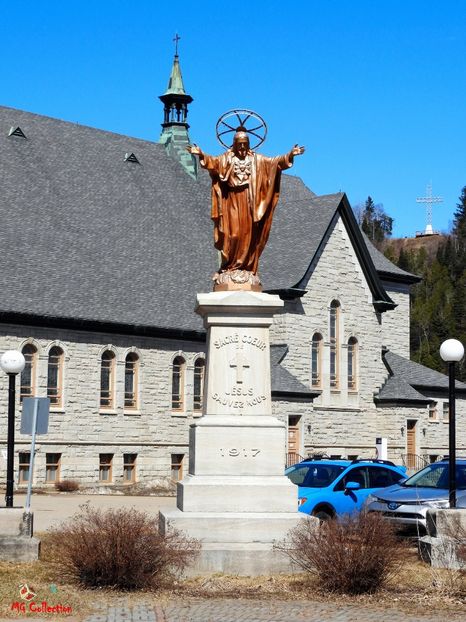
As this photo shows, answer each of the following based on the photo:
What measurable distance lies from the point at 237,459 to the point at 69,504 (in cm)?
1441

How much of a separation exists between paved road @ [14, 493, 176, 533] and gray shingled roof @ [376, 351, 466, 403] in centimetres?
1474

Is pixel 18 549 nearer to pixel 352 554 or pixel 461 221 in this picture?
pixel 352 554

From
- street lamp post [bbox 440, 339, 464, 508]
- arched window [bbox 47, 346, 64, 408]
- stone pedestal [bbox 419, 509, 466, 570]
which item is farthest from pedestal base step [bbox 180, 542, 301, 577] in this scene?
arched window [bbox 47, 346, 64, 408]

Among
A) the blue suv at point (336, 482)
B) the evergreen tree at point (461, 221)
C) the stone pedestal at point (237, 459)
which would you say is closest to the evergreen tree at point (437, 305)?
the evergreen tree at point (461, 221)

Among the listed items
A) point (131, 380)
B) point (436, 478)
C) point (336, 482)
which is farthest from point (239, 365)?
point (131, 380)

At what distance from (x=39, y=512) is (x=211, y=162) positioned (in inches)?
483

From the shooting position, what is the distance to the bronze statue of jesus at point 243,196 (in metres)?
14.9

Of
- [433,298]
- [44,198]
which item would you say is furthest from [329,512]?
[433,298]

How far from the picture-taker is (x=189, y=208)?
4547cm

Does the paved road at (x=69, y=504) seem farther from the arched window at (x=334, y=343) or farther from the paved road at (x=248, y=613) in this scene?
the arched window at (x=334, y=343)

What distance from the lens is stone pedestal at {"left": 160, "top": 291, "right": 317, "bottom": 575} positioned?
13742 millimetres

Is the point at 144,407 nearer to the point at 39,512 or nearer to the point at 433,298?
the point at 39,512

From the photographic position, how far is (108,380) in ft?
123

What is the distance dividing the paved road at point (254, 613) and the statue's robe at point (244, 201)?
15.8 ft
